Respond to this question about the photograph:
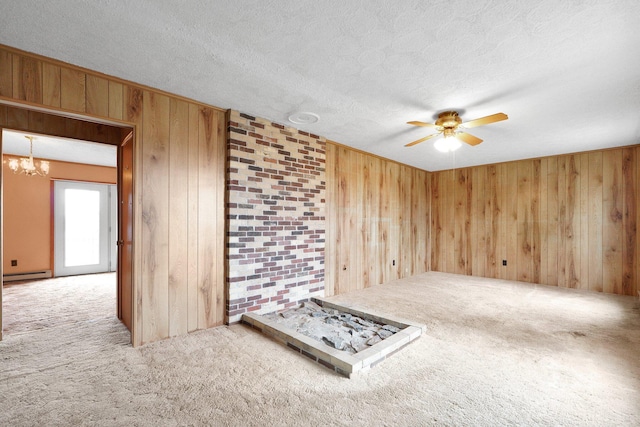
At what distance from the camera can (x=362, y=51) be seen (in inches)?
76.3

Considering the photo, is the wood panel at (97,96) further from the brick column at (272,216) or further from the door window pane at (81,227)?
the door window pane at (81,227)

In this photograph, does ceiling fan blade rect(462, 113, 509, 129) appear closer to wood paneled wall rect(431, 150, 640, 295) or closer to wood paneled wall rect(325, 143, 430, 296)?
wood paneled wall rect(325, 143, 430, 296)

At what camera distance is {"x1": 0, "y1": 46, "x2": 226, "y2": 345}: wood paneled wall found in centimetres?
217

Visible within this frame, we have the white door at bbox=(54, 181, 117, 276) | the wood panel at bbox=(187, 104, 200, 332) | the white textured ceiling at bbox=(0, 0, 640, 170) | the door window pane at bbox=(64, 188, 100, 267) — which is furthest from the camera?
the door window pane at bbox=(64, 188, 100, 267)

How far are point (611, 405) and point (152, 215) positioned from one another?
3.53 meters

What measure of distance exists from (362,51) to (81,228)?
6653 mm

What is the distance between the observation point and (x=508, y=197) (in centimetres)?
533

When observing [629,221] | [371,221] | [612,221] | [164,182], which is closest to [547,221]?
[612,221]

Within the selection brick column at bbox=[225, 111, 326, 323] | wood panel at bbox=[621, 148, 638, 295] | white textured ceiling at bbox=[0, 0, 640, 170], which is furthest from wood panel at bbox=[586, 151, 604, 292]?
brick column at bbox=[225, 111, 326, 323]

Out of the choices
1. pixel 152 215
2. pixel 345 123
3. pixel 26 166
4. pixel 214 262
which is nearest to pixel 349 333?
pixel 214 262

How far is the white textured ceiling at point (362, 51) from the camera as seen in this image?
157cm

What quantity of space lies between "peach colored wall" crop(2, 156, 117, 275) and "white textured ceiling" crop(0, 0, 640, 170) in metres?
4.83

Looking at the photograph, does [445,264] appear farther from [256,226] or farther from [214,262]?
[214,262]

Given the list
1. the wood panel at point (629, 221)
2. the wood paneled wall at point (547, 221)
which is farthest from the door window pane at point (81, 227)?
the wood panel at point (629, 221)
